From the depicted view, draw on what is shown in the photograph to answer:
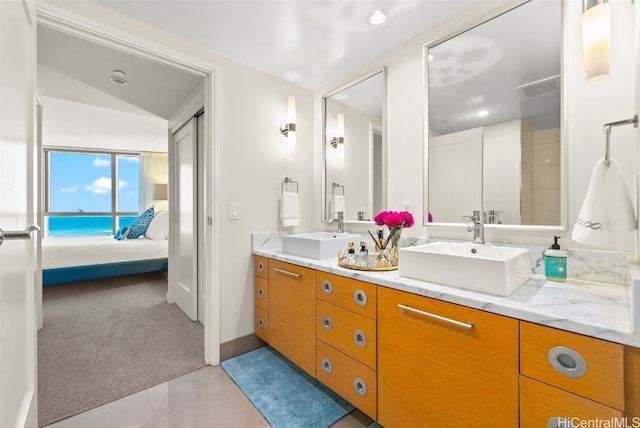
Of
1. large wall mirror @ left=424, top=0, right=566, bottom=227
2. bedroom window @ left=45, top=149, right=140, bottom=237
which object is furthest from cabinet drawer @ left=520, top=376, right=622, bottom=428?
bedroom window @ left=45, top=149, right=140, bottom=237

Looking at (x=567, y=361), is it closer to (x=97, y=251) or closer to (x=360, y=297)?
(x=360, y=297)

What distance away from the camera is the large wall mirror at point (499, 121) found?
4.25 ft

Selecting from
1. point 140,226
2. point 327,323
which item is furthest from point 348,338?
point 140,226

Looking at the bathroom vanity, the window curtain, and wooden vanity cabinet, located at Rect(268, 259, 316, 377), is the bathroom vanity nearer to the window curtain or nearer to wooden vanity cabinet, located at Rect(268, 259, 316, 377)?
wooden vanity cabinet, located at Rect(268, 259, 316, 377)

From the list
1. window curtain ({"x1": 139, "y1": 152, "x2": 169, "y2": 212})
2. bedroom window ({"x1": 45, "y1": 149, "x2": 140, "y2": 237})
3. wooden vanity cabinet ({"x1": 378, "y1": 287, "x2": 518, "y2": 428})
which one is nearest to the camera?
wooden vanity cabinet ({"x1": 378, "y1": 287, "x2": 518, "y2": 428})

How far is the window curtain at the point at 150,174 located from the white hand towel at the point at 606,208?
651 cm

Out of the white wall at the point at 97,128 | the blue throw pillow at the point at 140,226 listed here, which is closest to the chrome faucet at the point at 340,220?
the white wall at the point at 97,128

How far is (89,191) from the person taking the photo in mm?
5602

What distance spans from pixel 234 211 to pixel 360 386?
139 centimetres

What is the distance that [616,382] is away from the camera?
0.71m

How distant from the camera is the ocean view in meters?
5.53

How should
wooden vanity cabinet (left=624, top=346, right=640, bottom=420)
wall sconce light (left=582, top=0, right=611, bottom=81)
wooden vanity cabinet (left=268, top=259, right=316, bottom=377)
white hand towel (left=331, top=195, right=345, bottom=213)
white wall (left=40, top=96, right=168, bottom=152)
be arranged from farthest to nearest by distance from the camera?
white wall (left=40, top=96, right=168, bottom=152) < white hand towel (left=331, top=195, right=345, bottom=213) < wooden vanity cabinet (left=268, top=259, right=316, bottom=377) < wall sconce light (left=582, top=0, right=611, bottom=81) < wooden vanity cabinet (left=624, top=346, right=640, bottom=420)

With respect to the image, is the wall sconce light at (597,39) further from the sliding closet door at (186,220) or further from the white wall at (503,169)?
the sliding closet door at (186,220)

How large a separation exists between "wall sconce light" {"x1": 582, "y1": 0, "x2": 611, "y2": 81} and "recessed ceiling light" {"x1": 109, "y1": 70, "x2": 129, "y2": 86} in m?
2.88
